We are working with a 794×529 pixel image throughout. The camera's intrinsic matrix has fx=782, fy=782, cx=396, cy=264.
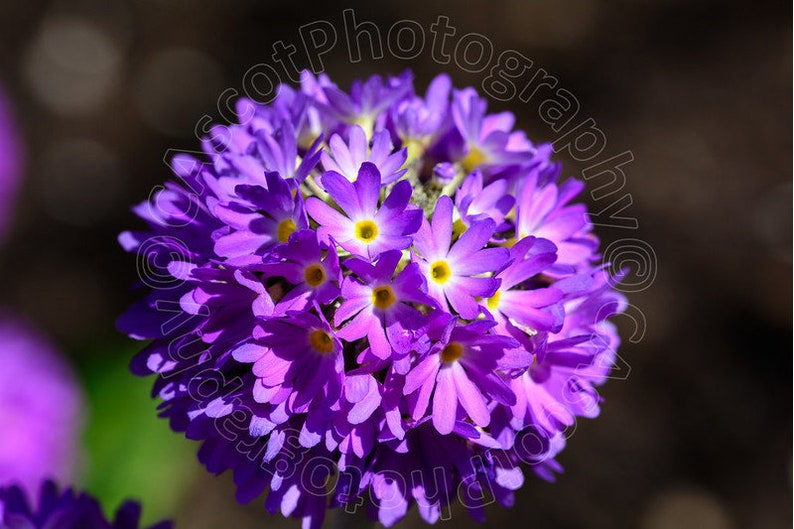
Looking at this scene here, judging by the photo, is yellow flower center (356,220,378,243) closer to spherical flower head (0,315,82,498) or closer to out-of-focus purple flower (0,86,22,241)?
spherical flower head (0,315,82,498)

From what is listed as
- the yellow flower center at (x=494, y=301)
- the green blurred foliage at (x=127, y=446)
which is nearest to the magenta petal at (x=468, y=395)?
the yellow flower center at (x=494, y=301)

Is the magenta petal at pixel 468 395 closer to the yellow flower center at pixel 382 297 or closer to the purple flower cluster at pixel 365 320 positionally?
the purple flower cluster at pixel 365 320

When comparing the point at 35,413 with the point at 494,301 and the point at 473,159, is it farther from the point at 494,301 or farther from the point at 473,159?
the point at 494,301

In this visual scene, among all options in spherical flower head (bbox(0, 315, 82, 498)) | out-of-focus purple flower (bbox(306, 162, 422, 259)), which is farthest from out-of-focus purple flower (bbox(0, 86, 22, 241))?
out-of-focus purple flower (bbox(306, 162, 422, 259))

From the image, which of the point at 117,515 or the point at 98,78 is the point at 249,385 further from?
the point at 98,78

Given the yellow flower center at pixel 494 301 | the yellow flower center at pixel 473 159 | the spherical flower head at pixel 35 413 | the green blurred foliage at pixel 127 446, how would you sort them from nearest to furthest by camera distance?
the yellow flower center at pixel 494 301 < the yellow flower center at pixel 473 159 < the spherical flower head at pixel 35 413 < the green blurred foliage at pixel 127 446

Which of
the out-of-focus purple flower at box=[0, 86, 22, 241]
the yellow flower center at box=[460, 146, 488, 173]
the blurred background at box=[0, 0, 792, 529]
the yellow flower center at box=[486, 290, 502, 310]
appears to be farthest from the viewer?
the blurred background at box=[0, 0, 792, 529]

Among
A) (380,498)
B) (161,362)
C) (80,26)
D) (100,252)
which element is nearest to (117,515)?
(161,362)
